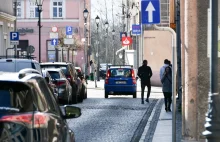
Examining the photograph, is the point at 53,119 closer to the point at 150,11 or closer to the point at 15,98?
the point at 15,98

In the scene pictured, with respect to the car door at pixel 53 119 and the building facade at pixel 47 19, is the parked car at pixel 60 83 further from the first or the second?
the building facade at pixel 47 19

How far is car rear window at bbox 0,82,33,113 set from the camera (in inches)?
297

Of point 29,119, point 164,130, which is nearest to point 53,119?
point 29,119

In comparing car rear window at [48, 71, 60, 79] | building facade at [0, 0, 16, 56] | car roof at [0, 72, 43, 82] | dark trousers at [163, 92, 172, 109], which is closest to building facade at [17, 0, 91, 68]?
building facade at [0, 0, 16, 56]

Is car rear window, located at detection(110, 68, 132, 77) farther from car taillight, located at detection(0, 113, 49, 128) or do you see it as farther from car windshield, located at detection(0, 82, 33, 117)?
car taillight, located at detection(0, 113, 49, 128)

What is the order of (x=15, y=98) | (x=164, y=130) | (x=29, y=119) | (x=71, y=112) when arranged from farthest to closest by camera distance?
(x=164, y=130), (x=71, y=112), (x=15, y=98), (x=29, y=119)

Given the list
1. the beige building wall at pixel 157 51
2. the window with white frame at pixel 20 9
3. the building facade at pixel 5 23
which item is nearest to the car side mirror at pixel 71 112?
the building facade at pixel 5 23

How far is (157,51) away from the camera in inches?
2202

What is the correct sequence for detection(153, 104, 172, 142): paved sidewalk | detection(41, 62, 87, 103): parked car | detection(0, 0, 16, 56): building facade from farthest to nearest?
detection(0, 0, 16, 56): building facade → detection(41, 62, 87, 103): parked car → detection(153, 104, 172, 142): paved sidewalk

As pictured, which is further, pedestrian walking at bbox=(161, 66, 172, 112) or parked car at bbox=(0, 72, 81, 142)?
pedestrian walking at bbox=(161, 66, 172, 112)

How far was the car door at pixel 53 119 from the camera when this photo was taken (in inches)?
310

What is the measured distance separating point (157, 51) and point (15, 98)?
48.4 meters

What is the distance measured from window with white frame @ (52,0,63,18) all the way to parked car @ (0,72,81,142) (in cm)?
7889

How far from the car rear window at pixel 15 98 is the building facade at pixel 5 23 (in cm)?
4632
